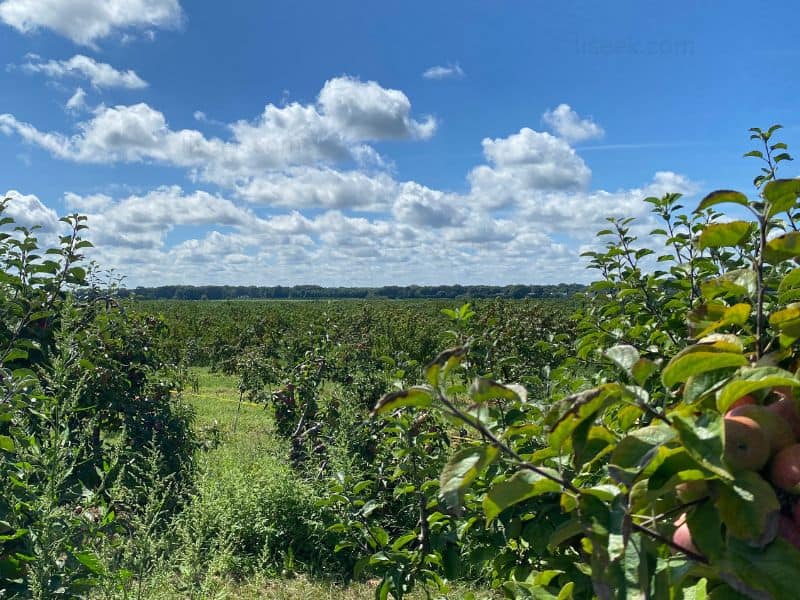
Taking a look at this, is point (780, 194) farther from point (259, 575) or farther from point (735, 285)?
point (259, 575)

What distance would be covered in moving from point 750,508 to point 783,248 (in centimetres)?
38

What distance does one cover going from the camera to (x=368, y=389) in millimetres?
6145

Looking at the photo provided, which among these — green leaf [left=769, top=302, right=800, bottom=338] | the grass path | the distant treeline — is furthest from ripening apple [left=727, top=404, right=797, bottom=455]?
the distant treeline

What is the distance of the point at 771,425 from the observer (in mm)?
613

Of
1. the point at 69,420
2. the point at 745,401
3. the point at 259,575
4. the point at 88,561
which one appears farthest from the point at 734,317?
the point at 69,420

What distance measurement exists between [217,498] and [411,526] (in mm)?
1667

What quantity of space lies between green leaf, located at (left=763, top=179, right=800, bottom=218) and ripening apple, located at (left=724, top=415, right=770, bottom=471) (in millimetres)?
315

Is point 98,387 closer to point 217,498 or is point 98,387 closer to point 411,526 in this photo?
point 217,498

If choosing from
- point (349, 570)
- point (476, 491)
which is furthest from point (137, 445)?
point (476, 491)

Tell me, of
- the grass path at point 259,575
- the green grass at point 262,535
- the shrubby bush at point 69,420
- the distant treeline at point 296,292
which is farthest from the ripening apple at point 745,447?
the distant treeline at point 296,292

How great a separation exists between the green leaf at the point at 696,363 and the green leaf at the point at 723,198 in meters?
0.21

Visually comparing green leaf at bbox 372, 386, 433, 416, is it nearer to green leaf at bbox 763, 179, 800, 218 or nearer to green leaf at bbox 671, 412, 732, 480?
green leaf at bbox 671, 412, 732, 480

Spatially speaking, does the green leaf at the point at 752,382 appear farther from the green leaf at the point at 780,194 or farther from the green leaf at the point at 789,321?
the green leaf at the point at 780,194

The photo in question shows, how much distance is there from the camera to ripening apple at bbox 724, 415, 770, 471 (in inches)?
23.2
